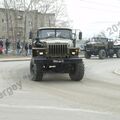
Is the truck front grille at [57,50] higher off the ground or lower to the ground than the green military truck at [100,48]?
higher

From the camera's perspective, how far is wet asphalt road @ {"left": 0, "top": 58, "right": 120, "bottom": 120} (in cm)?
1077

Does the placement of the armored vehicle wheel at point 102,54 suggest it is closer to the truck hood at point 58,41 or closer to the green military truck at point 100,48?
the green military truck at point 100,48

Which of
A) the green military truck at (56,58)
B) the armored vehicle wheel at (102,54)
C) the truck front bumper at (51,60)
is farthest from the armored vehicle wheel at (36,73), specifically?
the armored vehicle wheel at (102,54)

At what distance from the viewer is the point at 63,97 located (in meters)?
14.2

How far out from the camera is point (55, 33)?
68.1ft

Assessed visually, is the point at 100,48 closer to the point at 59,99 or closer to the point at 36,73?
the point at 36,73

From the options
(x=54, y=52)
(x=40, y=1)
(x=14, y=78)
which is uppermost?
(x=40, y=1)

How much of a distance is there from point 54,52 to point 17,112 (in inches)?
319

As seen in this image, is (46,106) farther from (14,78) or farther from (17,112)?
(14,78)

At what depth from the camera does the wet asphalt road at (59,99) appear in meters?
10.8

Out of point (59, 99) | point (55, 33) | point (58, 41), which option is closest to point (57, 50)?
point (58, 41)

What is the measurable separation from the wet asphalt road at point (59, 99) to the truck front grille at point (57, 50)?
1303 millimetres

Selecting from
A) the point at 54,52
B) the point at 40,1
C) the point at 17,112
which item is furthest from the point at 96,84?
the point at 40,1

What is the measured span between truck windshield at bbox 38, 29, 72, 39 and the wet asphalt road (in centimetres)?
211
